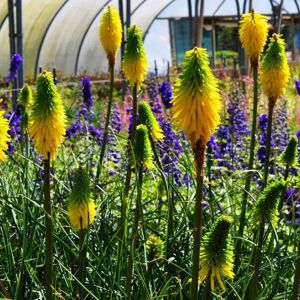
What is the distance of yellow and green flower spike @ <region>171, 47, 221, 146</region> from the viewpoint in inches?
73.5

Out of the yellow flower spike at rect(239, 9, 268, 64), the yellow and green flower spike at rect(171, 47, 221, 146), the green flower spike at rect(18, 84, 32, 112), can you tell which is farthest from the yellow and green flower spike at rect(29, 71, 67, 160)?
the green flower spike at rect(18, 84, 32, 112)

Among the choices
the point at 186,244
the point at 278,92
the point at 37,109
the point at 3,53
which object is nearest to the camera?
the point at 37,109

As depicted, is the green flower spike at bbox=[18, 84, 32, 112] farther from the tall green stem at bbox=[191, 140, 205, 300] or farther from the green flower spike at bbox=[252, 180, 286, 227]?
the tall green stem at bbox=[191, 140, 205, 300]

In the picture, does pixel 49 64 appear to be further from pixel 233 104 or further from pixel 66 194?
pixel 66 194

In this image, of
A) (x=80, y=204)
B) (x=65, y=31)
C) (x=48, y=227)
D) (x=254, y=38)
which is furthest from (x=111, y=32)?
(x=65, y=31)

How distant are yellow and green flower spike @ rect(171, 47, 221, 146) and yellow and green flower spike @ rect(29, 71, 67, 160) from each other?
39cm

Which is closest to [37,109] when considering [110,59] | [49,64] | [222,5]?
[110,59]

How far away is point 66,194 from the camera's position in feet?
12.1

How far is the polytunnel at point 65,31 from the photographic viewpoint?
18.5 m

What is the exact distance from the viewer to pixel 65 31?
20328mm

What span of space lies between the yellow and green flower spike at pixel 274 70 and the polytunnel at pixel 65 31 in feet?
46.4

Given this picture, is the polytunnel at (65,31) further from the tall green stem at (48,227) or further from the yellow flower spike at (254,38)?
the tall green stem at (48,227)

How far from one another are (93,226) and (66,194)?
518 millimetres

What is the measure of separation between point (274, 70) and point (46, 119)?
43.1 inches
